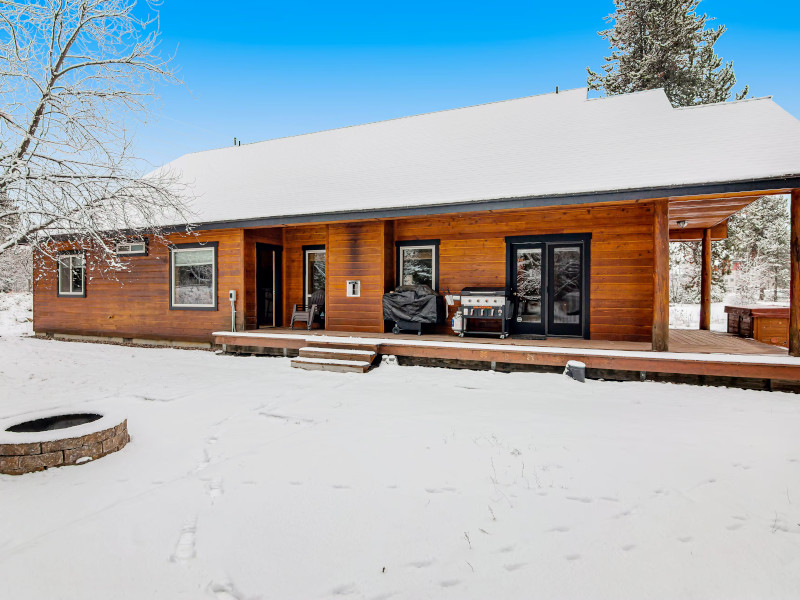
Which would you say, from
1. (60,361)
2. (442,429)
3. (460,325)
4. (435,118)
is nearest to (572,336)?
(460,325)

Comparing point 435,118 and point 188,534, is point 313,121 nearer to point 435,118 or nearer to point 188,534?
point 435,118

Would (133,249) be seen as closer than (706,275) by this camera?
No

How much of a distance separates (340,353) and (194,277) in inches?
174

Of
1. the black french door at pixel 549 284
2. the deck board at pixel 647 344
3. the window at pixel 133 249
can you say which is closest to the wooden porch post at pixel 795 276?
the deck board at pixel 647 344

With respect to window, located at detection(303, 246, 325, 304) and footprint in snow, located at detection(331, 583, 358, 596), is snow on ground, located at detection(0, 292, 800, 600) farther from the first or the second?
window, located at detection(303, 246, 325, 304)

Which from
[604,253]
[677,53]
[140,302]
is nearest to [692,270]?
[677,53]

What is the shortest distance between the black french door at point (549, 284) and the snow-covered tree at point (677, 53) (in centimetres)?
1278

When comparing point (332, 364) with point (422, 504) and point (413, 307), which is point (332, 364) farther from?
point (422, 504)

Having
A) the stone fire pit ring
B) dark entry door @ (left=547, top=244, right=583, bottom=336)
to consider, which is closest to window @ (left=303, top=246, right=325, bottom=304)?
dark entry door @ (left=547, top=244, right=583, bottom=336)

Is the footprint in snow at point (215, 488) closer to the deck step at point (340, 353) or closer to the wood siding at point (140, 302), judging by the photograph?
the deck step at point (340, 353)

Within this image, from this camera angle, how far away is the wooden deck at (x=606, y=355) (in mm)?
5434

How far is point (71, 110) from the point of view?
5297 millimetres

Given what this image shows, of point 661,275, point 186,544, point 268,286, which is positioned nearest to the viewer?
point 186,544

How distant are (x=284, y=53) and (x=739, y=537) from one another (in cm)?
2927
